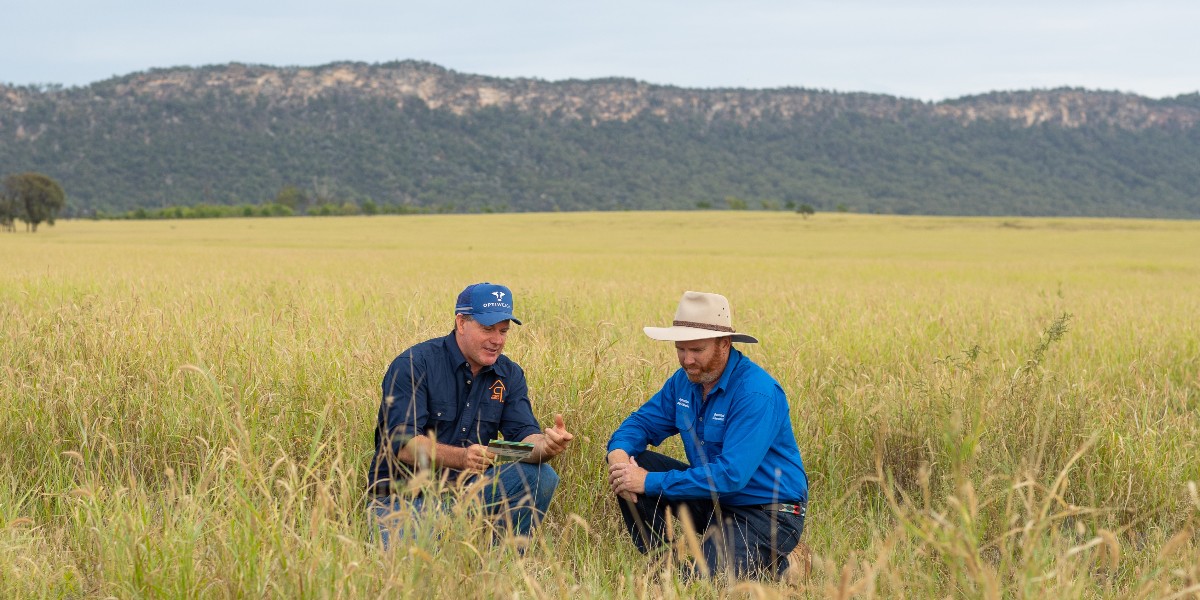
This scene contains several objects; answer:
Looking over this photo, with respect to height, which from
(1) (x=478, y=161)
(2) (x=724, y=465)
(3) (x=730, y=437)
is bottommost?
(2) (x=724, y=465)

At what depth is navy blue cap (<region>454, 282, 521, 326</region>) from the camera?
446 cm

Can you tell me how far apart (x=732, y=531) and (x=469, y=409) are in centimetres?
137

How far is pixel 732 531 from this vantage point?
4.21m

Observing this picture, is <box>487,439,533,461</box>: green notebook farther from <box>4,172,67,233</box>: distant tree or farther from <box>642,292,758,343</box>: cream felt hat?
<box>4,172,67,233</box>: distant tree

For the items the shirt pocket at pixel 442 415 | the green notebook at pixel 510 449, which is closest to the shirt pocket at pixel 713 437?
the green notebook at pixel 510 449

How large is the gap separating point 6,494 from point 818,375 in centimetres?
477

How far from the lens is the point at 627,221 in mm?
64250

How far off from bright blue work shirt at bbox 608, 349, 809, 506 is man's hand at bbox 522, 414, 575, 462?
15.0 inches

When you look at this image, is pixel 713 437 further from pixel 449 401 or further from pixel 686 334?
pixel 449 401

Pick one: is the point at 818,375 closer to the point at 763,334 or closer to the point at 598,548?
the point at 763,334

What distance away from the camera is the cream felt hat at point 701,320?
4.24 metres

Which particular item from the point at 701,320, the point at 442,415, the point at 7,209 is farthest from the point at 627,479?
the point at 7,209

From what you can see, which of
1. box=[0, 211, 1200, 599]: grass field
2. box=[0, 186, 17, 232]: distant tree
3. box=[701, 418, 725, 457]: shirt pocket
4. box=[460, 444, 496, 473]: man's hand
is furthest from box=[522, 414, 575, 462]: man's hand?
box=[0, 186, 17, 232]: distant tree

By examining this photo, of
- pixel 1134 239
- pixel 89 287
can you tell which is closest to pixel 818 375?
pixel 89 287
